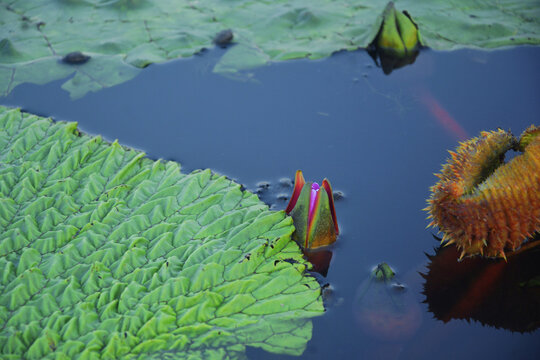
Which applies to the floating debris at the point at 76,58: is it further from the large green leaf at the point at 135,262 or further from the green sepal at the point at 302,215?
the green sepal at the point at 302,215

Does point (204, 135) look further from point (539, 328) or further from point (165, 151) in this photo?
point (539, 328)

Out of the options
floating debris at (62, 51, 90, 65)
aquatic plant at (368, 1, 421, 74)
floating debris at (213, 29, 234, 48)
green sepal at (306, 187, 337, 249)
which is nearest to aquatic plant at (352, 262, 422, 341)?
green sepal at (306, 187, 337, 249)

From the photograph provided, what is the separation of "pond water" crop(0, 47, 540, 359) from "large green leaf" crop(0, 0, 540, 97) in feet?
0.44

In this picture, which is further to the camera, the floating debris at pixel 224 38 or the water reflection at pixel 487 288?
the floating debris at pixel 224 38

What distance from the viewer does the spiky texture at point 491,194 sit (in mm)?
2240

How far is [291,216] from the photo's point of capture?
108 inches

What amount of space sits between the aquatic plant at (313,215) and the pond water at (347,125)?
0.11 m

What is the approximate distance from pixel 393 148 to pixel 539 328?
53.9 inches

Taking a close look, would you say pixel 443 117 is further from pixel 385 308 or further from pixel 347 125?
pixel 385 308

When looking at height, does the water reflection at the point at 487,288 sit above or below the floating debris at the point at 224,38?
below

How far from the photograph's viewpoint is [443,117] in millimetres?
3502

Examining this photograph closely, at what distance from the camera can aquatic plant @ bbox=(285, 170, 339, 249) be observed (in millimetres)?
2617

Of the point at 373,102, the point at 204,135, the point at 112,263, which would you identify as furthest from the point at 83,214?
the point at 373,102

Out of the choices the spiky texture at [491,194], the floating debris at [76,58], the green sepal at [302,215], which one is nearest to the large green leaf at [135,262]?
the green sepal at [302,215]
